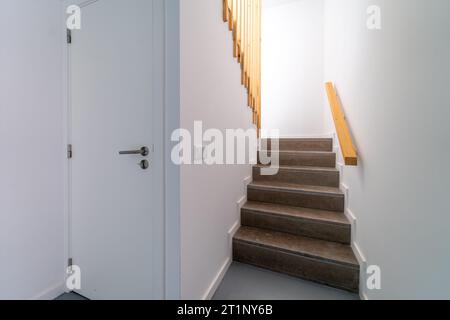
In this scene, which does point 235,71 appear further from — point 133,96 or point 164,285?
point 164,285

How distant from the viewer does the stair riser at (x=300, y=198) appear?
1888mm

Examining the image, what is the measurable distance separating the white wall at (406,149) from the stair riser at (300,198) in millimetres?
356

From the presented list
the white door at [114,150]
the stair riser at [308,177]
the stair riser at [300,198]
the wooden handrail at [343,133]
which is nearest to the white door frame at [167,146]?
the white door at [114,150]

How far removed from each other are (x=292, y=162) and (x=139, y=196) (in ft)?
6.35

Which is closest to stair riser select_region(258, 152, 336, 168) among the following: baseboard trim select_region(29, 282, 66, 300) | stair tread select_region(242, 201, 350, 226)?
stair tread select_region(242, 201, 350, 226)

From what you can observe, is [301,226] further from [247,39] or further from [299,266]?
[247,39]

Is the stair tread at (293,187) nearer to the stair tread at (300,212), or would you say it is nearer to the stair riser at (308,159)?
the stair tread at (300,212)

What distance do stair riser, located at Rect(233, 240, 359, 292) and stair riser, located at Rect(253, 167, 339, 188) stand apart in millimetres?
911

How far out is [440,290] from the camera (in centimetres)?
67

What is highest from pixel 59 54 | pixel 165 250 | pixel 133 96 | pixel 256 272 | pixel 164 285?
pixel 59 54

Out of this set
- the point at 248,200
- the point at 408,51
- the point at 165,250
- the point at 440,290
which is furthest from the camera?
the point at 248,200

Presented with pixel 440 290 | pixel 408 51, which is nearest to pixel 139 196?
pixel 440 290

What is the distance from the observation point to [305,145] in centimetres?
271

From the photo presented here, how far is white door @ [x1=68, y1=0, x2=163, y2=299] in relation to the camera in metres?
1.08
